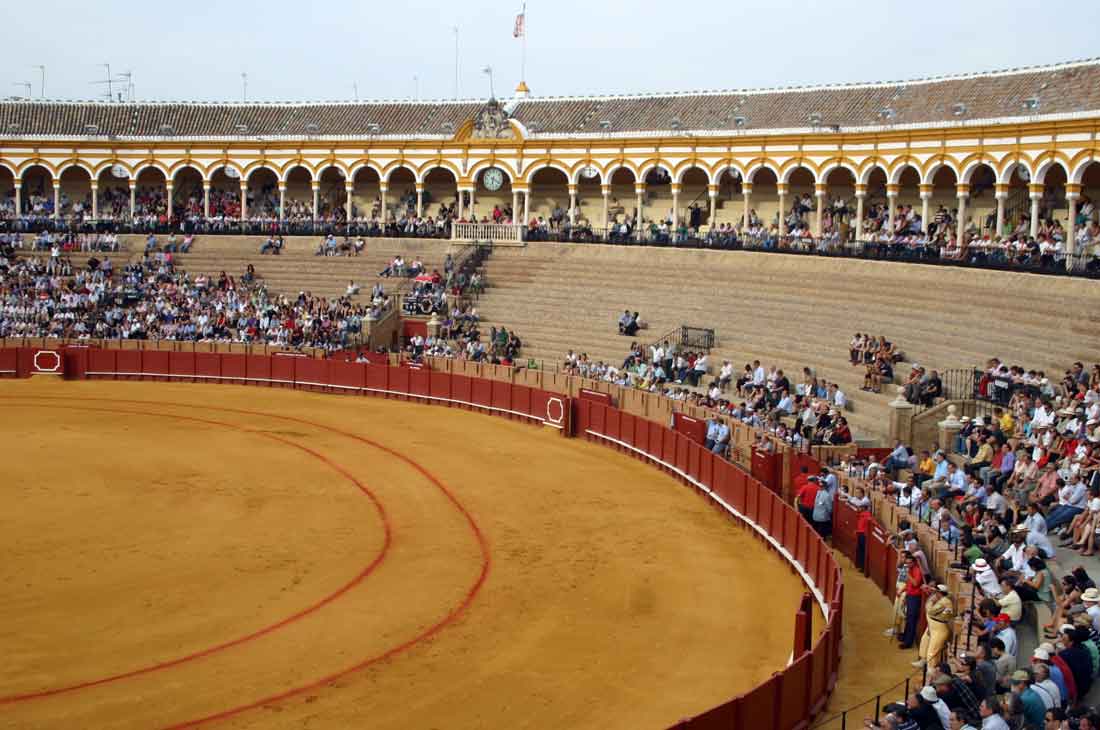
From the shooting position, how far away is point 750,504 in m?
23.0

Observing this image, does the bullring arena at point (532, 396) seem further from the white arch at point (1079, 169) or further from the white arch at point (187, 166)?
the white arch at point (1079, 169)

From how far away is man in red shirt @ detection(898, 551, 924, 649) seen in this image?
16.4m

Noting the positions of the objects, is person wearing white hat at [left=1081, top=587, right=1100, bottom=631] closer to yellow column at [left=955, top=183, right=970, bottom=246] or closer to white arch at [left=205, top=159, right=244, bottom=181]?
yellow column at [left=955, top=183, right=970, bottom=246]

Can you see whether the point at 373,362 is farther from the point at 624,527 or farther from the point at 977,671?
the point at 977,671

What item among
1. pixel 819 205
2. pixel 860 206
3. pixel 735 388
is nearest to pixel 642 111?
pixel 819 205

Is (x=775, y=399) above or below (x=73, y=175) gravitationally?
below

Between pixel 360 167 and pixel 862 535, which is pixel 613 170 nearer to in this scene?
pixel 360 167

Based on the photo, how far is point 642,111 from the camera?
52.4 m

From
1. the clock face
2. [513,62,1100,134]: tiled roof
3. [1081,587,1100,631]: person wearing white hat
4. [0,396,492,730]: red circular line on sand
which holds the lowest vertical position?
[0,396,492,730]: red circular line on sand

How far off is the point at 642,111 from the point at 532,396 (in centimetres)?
2191

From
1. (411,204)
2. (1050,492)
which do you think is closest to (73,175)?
(411,204)

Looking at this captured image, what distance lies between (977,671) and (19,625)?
1199 centimetres

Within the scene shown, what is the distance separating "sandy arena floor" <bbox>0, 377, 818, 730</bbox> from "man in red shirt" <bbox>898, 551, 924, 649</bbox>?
1617mm

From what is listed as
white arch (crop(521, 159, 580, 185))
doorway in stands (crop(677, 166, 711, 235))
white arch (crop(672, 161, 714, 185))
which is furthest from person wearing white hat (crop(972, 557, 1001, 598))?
white arch (crop(521, 159, 580, 185))
